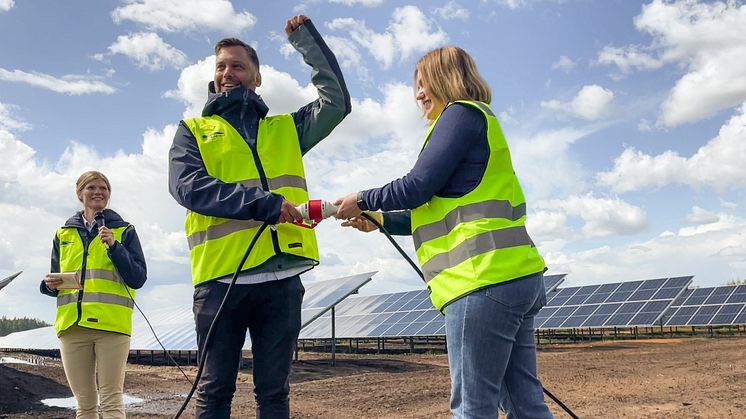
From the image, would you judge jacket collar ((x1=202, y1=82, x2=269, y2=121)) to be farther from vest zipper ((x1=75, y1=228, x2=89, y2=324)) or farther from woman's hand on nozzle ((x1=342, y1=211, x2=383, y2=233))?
vest zipper ((x1=75, y1=228, x2=89, y2=324))

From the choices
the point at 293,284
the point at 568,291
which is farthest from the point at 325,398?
the point at 568,291

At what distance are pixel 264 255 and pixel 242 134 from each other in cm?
58

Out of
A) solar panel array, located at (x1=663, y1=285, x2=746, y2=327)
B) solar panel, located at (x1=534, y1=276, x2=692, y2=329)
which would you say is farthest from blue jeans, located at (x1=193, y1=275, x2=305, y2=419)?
solar panel array, located at (x1=663, y1=285, x2=746, y2=327)

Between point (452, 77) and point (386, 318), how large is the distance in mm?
19072

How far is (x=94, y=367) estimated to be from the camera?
3.96m

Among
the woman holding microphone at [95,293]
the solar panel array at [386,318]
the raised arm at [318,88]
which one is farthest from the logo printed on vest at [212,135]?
the solar panel array at [386,318]

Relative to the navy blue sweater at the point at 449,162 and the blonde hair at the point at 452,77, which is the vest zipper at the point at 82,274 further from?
the blonde hair at the point at 452,77

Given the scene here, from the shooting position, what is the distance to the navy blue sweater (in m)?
2.20

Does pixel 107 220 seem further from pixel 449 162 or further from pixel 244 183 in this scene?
pixel 449 162

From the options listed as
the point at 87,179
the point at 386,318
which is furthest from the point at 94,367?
the point at 386,318

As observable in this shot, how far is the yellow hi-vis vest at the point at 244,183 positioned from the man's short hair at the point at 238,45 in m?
0.34

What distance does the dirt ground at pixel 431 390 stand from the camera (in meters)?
6.78

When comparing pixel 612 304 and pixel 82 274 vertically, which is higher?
pixel 82 274

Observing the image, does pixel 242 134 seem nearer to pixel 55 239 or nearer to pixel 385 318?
pixel 55 239
